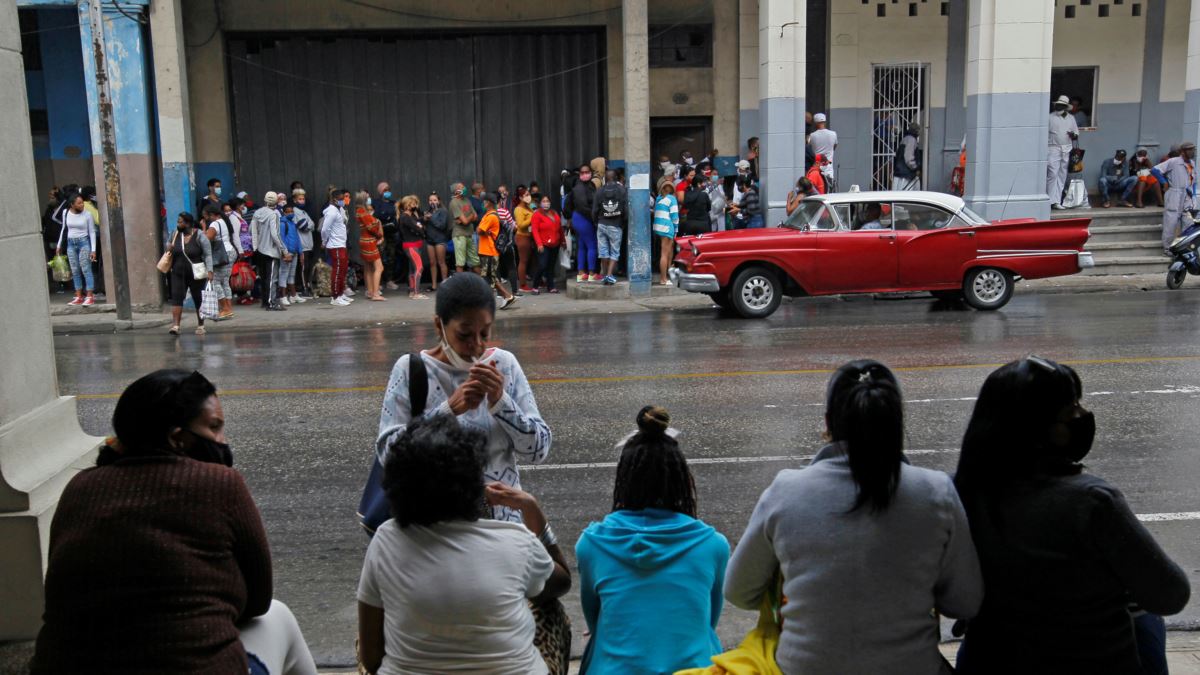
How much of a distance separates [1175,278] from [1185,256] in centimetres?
44

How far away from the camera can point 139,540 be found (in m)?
3.15

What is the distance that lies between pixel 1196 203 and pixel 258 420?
1686 cm

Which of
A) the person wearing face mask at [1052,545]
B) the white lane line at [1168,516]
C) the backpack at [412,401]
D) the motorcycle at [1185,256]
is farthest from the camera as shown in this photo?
the motorcycle at [1185,256]

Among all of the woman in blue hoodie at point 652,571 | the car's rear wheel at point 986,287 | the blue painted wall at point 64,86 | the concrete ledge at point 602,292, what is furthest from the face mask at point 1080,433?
the blue painted wall at point 64,86

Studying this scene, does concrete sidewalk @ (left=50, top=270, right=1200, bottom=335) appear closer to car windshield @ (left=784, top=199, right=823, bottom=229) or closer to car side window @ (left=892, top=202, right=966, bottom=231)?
car windshield @ (left=784, top=199, right=823, bottom=229)

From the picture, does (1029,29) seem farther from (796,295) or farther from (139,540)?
(139,540)

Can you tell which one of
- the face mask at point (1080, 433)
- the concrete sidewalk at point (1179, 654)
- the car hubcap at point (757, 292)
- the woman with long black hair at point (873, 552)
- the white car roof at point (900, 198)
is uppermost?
the white car roof at point (900, 198)

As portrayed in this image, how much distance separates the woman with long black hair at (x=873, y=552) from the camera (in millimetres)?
3139

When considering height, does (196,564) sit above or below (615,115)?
below

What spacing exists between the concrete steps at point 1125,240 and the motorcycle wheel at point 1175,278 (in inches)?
68.3

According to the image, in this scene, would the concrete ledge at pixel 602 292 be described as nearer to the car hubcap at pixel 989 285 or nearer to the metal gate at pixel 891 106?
the car hubcap at pixel 989 285

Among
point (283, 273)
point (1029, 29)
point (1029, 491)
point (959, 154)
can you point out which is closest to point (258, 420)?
point (1029, 491)

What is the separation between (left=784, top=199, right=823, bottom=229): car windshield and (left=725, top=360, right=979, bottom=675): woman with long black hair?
13080mm

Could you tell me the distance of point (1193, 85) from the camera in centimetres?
2066
